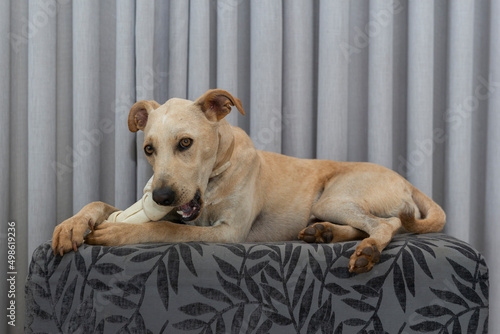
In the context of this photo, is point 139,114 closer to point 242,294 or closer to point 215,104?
point 215,104

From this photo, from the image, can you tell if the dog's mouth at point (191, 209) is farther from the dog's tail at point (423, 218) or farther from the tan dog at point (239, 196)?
the dog's tail at point (423, 218)

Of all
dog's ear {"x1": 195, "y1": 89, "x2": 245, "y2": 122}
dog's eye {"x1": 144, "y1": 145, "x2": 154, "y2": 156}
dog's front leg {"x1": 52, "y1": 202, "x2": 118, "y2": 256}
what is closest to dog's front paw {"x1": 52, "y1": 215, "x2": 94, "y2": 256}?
dog's front leg {"x1": 52, "y1": 202, "x2": 118, "y2": 256}

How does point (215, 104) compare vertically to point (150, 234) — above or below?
above

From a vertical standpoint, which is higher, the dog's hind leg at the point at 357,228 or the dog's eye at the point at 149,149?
the dog's eye at the point at 149,149

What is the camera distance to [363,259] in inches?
56.1

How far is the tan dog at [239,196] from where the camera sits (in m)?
1.56

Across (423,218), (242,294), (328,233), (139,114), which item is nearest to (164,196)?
(242,294)

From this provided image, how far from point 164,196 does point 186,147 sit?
0.79 ft

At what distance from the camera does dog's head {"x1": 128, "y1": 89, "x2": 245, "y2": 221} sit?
5.10 feet

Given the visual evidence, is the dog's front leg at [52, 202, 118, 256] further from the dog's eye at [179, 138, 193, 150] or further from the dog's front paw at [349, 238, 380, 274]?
the dog's front paw at [349, 238, 380, 274]

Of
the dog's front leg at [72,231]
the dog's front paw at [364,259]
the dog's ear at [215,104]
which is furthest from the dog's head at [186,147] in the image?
the dog's front paw at [364,259]

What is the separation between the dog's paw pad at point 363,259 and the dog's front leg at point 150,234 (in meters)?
0.55

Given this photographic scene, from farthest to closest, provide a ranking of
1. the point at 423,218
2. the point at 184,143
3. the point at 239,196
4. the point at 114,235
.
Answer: the point at 423,218
the point at 239,196
the point at 184,143
the point at 114,235

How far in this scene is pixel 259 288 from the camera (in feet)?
4.69
